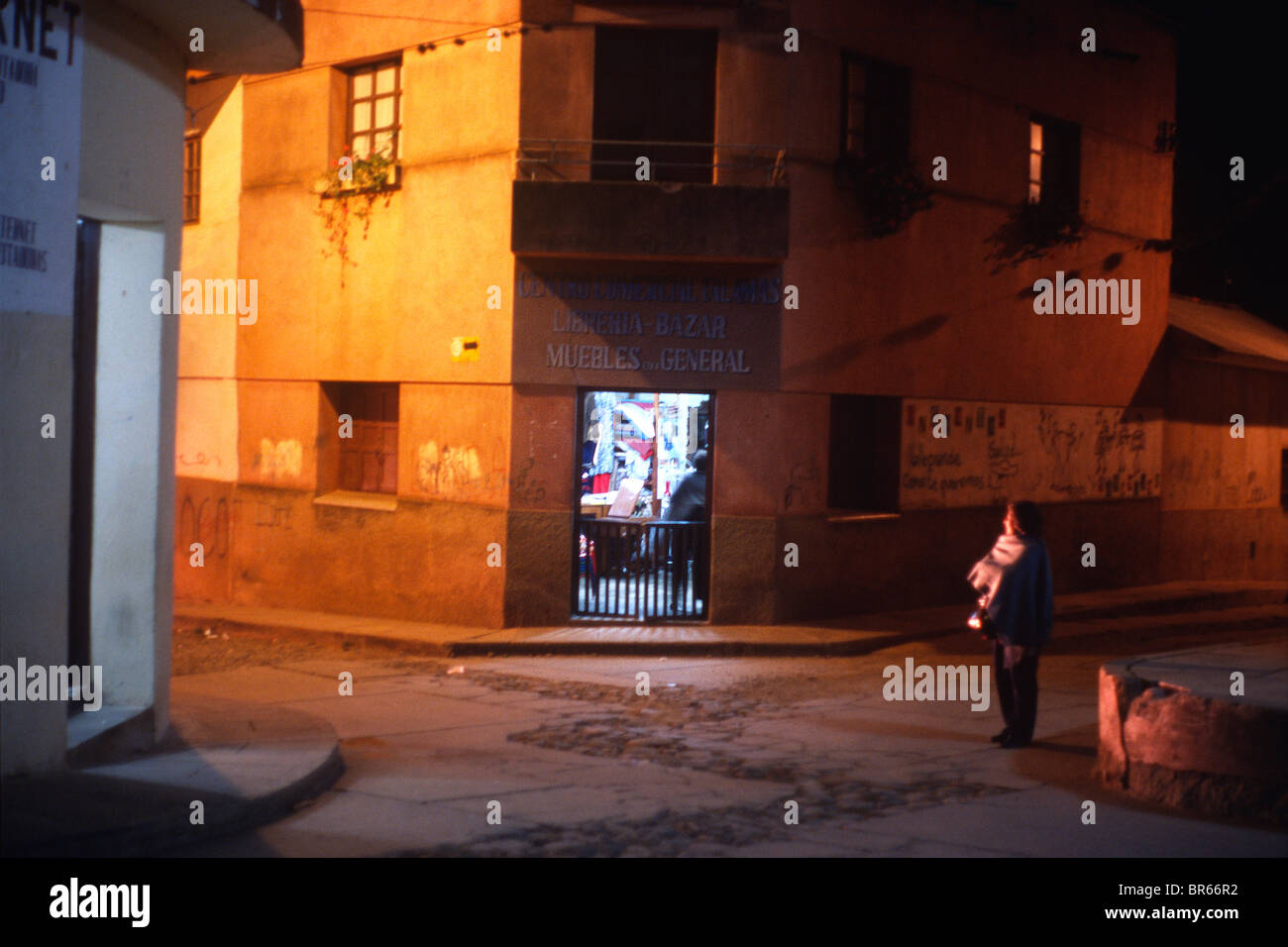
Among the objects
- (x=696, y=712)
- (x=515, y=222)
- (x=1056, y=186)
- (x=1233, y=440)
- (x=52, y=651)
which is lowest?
(x=696, y=712)

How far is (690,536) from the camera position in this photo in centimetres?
1408

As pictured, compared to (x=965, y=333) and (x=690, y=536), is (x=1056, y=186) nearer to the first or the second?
(x=965, y=333)

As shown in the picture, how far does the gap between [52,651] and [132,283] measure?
97.1 inches

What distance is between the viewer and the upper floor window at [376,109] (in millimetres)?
15141

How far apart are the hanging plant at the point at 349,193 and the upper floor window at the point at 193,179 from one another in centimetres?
271

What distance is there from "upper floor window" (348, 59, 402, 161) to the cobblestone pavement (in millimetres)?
Answer: 6162

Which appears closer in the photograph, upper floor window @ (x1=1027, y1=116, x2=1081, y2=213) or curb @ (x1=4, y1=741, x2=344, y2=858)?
curb @ (x1=4, y1=741, x2=344, y2=858)

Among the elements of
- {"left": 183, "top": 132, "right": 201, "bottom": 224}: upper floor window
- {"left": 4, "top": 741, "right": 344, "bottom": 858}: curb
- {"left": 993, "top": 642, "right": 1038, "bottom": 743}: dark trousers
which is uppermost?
{"left": 183, "top": 132, "right": 201, "bottom": 224}: upper floor window

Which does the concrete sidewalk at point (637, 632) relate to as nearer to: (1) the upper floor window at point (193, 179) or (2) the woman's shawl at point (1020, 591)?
(2) the woman's shawl at point (1020, 591)

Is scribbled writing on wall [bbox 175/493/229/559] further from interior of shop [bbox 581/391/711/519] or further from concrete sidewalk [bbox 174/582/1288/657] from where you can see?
interior of shop [bbox 581/391/711/519]

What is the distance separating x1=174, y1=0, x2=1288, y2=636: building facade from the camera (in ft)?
45.5

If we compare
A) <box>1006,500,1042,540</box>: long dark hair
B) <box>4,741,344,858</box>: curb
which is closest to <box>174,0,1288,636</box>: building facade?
<box>1006,500,1042,540</box>: long dark hair

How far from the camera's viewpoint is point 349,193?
1518cm
